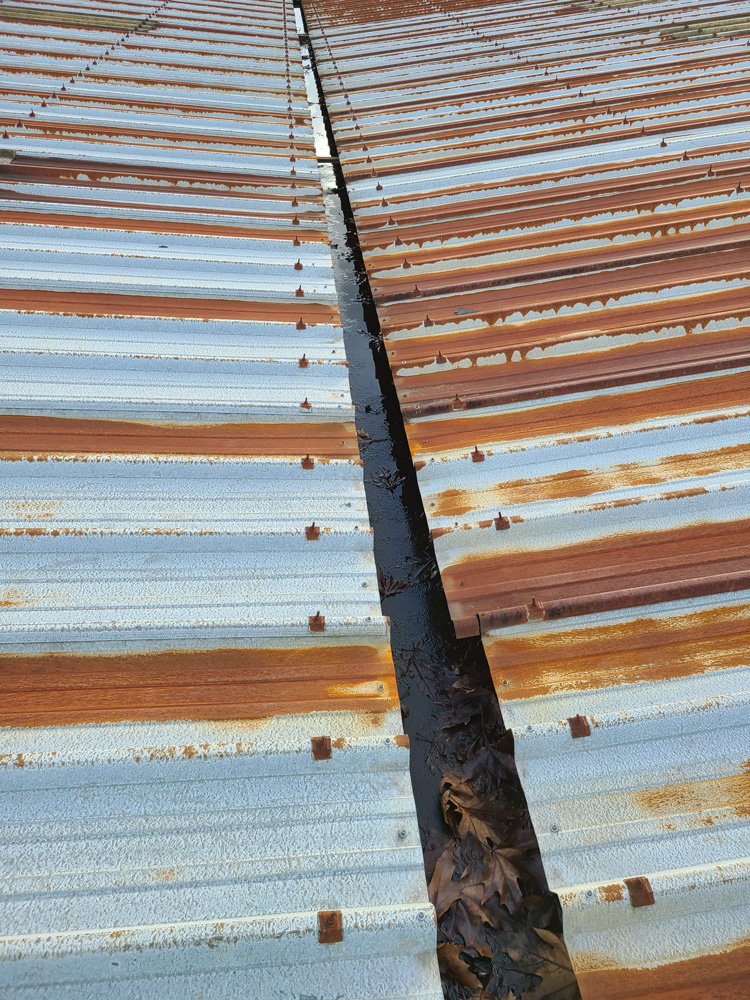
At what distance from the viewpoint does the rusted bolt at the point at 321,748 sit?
2.85 metres

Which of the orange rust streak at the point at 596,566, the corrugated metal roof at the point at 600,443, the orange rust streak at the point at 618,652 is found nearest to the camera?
the corrugated metal roof at the point at 600,443

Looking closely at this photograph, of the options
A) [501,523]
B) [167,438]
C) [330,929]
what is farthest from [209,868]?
[167,438]

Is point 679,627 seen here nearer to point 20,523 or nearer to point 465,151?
point 20,523

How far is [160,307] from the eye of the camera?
5.25 metres

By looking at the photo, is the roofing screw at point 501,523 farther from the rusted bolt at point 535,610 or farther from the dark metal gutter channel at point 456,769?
the dark metal gutter channel at point 456,769

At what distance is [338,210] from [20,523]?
7.46 m

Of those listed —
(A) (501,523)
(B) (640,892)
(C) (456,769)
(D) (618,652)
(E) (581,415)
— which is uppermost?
(E) (581,415)

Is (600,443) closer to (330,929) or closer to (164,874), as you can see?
(330,929)

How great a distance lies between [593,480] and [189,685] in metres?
2.80

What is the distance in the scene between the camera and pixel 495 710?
3.81 m

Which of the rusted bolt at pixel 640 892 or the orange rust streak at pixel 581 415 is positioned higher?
the orange rust streak at pixel 581 415


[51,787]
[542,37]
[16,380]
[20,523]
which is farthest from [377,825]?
[542,37]

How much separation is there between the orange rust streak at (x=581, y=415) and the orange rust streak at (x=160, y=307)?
1.60m

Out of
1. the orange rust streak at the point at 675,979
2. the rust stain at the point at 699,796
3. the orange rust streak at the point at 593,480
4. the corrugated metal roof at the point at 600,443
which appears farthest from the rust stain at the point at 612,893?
the orange rust streak at the point at 593,480
